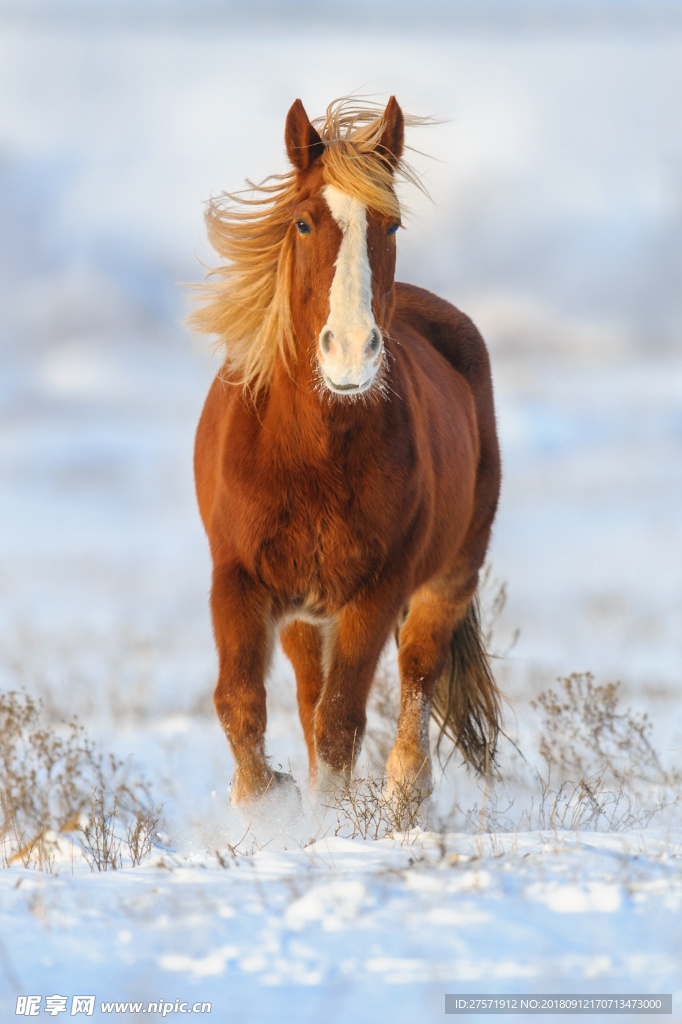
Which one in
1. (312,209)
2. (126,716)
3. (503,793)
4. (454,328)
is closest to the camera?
(312,209)

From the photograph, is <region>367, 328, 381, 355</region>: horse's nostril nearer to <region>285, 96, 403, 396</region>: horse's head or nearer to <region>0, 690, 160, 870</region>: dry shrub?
<region>285, 96, 403, 396</region>: horse's head

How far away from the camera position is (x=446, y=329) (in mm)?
5988

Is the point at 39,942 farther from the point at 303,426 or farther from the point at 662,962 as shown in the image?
the point at 303,426

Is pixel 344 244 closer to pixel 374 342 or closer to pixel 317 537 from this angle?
pixel 374 342

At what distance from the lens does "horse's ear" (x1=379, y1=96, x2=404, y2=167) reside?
410cm

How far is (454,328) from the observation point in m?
6.02

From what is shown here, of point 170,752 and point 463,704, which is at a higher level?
point 463,704

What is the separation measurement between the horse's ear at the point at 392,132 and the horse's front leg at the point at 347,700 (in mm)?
1881

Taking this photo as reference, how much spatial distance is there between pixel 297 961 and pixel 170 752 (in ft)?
16.0

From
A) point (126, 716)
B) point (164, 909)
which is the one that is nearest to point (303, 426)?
point (164, 909)

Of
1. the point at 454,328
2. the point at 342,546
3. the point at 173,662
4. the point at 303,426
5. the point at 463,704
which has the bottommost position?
the point at 173,662

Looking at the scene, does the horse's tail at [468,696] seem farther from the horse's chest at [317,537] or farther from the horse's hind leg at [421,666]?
the horse's chest at [317,537]

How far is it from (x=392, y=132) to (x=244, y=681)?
239 centimetres

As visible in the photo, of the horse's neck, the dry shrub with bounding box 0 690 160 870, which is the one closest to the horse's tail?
the dry shrub with bounding box 0 690 160 870
